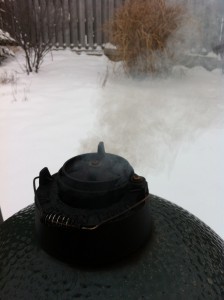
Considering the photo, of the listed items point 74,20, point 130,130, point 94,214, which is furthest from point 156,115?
point 74,20

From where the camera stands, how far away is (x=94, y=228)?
89cm

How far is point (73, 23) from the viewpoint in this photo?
892 cm

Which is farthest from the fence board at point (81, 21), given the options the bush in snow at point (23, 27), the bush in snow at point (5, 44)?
the bush in snow at point (5, 44)

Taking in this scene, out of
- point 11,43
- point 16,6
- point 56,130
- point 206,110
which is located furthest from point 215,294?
point 11,43

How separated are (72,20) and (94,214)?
28.8ft

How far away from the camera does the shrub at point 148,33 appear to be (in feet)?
17.7

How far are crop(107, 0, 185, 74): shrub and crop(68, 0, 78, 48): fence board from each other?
3252 mm

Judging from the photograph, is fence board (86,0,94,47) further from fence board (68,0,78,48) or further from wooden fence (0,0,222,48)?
fence board (68,0,78,48)

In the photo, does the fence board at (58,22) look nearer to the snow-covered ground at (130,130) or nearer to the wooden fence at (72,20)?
the wooden fence at (72,20)

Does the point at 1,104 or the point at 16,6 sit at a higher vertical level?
the point at 16,6

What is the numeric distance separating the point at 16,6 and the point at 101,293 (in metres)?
7.53

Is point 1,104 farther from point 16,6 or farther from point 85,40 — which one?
point 85,40

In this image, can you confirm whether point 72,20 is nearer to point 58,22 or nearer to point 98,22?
point 58,22

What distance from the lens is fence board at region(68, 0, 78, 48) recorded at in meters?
8.57
